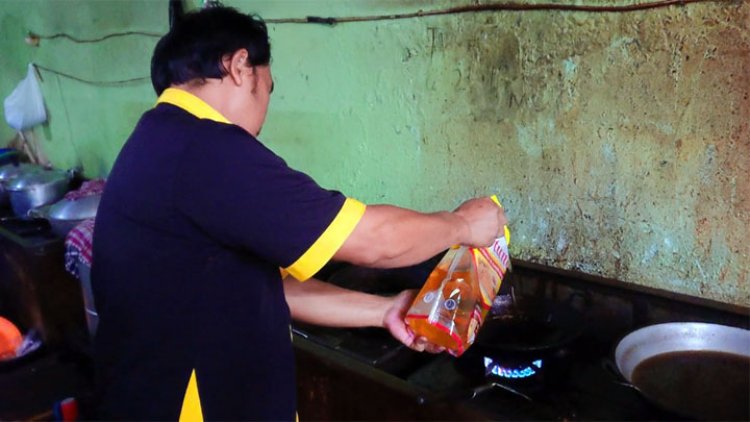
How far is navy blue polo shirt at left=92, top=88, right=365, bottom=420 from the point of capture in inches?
33.3

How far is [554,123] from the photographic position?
140cm

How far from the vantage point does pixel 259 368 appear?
103 centimetres

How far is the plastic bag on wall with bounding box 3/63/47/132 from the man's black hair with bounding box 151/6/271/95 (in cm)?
260

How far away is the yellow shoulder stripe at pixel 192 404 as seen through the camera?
100 cm

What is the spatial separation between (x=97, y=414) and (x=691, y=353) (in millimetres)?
1133

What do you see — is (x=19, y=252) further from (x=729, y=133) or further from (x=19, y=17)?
(x=729, y=133)

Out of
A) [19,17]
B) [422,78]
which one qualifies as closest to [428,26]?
[422,78]

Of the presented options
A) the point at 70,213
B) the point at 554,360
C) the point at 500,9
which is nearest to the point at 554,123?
the point at 500,9

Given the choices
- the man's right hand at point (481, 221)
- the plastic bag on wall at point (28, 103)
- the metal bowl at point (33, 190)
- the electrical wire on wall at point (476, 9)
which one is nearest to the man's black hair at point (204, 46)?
the electrical wire on wall at point (476, 9)

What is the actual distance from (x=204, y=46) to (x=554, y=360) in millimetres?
838

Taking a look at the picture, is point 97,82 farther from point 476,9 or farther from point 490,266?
point 490,266

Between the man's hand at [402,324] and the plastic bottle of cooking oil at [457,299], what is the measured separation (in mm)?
51

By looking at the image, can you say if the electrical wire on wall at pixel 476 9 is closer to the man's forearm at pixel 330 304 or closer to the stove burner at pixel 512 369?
the man's forearm at pixel 330 304

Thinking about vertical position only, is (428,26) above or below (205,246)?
above
